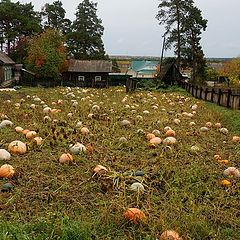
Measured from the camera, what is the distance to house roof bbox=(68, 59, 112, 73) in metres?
36.3

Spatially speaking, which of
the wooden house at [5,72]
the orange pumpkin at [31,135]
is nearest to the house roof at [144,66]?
the wooden house at [5,72]

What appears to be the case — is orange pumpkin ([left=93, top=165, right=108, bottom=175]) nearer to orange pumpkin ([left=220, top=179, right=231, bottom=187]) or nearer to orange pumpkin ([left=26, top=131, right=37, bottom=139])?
orange pumpkin ([left=220, top=179, right=231, bottom=187])

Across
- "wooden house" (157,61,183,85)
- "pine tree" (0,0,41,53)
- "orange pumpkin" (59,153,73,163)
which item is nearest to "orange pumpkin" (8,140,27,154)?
"orange pumpkin" (59,153,73,163)

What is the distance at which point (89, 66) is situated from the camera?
1447 inches

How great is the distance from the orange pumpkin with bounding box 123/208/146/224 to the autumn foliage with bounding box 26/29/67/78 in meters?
29.8

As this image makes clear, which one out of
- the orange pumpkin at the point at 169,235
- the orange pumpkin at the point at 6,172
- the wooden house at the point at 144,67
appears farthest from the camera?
the wooden house at the point at 144,67

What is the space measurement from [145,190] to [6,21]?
44838 millimetres

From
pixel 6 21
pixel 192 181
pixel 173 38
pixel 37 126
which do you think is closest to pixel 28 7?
pixel 6 21

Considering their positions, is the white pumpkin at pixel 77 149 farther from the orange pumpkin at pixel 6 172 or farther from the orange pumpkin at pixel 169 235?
the orange pumpkin at pixel 169 235

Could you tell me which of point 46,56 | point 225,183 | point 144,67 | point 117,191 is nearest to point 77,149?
point 117,191

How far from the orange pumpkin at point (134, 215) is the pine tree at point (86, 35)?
44091mm

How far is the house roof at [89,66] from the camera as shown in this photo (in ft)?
119

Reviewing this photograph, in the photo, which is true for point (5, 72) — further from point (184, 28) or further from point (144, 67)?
point (144, 67)

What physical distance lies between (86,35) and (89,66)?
10.4 m
